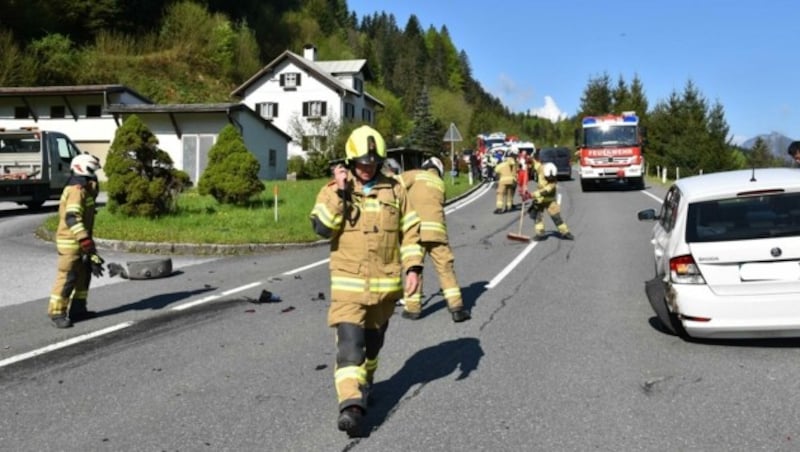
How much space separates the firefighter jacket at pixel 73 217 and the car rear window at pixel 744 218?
6022 millimetres

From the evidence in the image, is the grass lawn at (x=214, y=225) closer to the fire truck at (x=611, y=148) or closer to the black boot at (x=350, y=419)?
the black boot at (x=350, y=419)

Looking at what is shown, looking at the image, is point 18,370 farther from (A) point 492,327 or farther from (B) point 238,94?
(B) point 238,94

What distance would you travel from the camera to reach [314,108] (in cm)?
6044

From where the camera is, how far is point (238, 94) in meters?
62.0

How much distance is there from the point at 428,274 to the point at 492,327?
3681 mm

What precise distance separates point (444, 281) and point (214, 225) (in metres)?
9.37

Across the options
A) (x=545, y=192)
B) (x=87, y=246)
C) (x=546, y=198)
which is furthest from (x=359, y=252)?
(x=546, y=198)

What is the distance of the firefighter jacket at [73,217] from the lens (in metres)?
7.61

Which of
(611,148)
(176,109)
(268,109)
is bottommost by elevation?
(611,148)

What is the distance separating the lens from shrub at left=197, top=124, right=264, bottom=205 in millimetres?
18859

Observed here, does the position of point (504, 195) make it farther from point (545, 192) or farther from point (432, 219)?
point (432, 219)

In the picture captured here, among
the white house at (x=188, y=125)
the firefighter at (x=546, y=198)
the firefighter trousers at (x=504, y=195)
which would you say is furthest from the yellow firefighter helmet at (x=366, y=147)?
the white house at (x=188, y=125)

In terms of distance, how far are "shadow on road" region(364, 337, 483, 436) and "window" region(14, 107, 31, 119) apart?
38.7 metres

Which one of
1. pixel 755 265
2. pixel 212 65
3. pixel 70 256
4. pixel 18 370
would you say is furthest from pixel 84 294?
pixel 212 65
